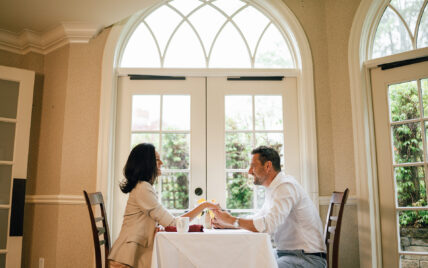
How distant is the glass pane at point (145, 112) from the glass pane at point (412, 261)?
2.32 metres

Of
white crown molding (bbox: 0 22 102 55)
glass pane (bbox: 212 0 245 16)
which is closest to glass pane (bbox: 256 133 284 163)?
glass pane (bbox: 212 0 245 16)

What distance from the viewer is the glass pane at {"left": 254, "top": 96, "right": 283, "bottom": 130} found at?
3.40m

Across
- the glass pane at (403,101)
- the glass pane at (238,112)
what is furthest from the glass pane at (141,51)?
the glass pane at (403,101)

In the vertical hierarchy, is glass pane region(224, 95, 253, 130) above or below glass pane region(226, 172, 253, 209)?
above

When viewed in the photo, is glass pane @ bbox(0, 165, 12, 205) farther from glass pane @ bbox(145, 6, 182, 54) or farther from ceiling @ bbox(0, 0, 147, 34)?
glass pane @ bbox(145, 6, 182, 54)

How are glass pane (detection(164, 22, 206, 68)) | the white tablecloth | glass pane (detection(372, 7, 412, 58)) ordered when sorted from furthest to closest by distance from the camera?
glass pane (detection(164, 22, 206, 68)) < glass pane (detection(372, 7, 412, 58)) < the white tablecloth

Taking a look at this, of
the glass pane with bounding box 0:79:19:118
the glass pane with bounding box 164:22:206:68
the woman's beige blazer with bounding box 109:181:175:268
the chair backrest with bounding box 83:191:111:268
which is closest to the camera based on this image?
the woman's beige blazer with bounding box 109:181:175:268

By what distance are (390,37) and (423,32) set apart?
0.82 feet

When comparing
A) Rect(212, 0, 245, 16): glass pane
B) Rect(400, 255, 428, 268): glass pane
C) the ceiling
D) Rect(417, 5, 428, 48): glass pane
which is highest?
Rect(212, 0, 245, 16): glass pane

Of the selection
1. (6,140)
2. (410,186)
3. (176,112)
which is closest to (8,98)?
(6,140)

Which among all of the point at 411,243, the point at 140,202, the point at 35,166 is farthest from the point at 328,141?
the point at 35,166

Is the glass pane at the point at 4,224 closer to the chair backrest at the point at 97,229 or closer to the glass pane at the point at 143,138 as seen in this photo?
the chair backrest at the point at 97,229

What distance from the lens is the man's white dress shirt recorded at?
7.28ft

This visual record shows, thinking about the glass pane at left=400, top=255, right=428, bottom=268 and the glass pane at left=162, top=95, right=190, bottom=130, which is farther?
the glass pane at left=162, top=95, right=190, bottom=130
